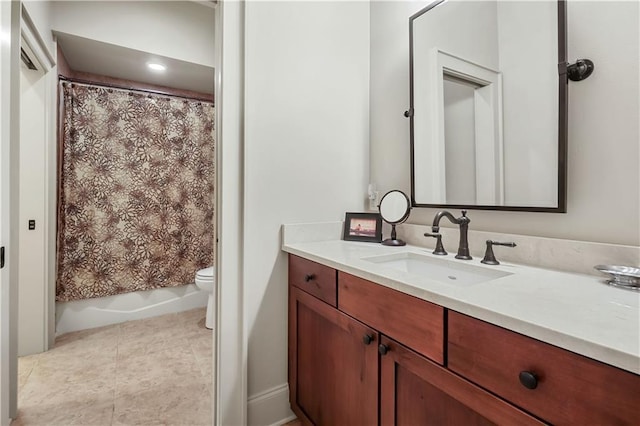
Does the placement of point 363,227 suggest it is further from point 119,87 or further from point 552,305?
point 119,87

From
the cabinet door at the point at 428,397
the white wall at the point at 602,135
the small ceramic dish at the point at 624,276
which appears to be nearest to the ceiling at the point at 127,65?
the white wall at the point at 602,135

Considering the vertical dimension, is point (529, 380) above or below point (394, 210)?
below

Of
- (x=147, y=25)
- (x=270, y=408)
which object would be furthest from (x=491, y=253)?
(x=147, y=25)

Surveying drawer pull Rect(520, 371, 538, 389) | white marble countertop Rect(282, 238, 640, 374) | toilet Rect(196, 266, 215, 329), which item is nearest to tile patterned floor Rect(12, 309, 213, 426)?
toilet Rect(196, 266, 215, 329)

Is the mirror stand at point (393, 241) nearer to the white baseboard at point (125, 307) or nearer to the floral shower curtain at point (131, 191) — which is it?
the floral shower curtain at point (131, 191)

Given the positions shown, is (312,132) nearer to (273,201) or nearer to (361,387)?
(273,201)

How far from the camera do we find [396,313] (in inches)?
34.1

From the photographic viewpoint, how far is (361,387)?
3.28ft

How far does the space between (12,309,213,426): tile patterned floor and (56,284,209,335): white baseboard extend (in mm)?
96

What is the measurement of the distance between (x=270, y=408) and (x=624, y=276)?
1.47 m

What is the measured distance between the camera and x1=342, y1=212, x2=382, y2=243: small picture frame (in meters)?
1.56

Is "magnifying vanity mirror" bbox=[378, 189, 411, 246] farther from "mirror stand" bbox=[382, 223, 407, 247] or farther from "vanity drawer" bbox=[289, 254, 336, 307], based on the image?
"vanity drawer" bbox=[289, 254, 336, 307]

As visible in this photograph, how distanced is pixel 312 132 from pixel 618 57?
1.16 meters

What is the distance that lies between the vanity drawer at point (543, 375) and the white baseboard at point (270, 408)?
106 centimetres
